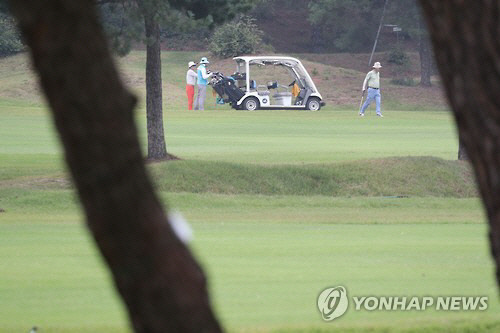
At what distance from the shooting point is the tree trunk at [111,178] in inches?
135

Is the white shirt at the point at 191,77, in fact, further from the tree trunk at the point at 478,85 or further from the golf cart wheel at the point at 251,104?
the tree trunk at the point at 478,85

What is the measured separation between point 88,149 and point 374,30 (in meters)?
65.9

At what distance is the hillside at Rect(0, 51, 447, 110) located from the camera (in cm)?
4919

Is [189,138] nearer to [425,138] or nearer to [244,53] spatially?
[425,138]

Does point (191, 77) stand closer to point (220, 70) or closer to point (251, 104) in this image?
point (251, 104)

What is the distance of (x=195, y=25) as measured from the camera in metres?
20.6

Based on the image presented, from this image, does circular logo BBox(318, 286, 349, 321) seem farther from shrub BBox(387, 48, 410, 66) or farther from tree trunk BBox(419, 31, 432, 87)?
shrub BBox(387, 48, 410, 66)

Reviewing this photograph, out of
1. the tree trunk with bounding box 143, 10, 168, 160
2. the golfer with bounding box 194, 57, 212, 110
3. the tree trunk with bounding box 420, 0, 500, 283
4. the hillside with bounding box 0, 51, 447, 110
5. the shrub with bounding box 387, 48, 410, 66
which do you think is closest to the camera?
the tree trunk with bounding box 420, 0, 500, 283

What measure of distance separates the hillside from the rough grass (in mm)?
24425

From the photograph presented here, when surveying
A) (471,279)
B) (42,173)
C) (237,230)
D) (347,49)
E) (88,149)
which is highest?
(88,149)

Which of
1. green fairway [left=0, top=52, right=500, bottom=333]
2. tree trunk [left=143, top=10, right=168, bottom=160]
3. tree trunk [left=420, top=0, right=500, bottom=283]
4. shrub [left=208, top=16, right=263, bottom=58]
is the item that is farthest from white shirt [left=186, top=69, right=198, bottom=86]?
tree trunk [left=420, top=0, right=500, bottom=283]

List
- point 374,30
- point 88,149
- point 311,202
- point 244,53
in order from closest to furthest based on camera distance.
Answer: point 88,149 < point 311,202 < point 244,53 < point 374,30

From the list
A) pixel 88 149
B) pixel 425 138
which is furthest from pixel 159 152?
pixel 88 149

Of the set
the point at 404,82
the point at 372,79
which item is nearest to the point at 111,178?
the point at 372,79
